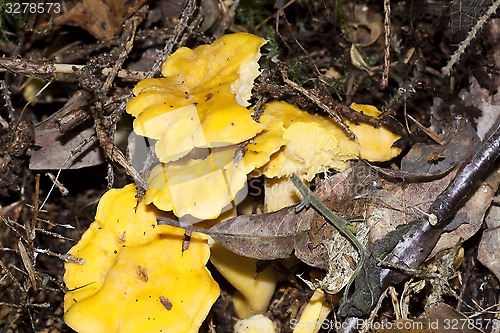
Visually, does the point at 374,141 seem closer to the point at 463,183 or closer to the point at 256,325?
the point at 463,183

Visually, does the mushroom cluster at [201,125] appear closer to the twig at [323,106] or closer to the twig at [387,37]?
the twig at [323,106]

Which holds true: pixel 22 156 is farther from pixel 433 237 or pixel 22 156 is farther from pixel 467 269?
pixel 467 269

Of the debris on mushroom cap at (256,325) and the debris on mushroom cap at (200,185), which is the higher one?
the debris on mushroom cap at (200,185)

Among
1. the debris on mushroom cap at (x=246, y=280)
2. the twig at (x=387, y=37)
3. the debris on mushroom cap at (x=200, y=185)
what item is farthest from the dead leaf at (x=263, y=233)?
the twig at (x=387, y=37)

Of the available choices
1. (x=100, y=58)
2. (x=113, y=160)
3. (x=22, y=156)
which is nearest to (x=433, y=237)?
(x=113, y=160)

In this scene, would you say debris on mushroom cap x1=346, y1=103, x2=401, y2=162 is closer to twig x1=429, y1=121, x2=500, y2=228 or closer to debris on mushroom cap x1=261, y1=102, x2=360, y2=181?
debris on mushroom cap x1=261, y1=102, x2=360, y2=181

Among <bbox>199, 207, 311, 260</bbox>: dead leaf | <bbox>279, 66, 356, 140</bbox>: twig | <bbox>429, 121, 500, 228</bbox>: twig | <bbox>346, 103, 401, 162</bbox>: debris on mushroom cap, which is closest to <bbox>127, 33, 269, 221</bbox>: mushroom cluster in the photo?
<bbox>199, 207, 311, 260</bbox>: dead leaf

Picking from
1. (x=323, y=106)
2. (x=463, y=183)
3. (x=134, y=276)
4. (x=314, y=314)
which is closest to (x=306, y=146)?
(x=323, y=106)
